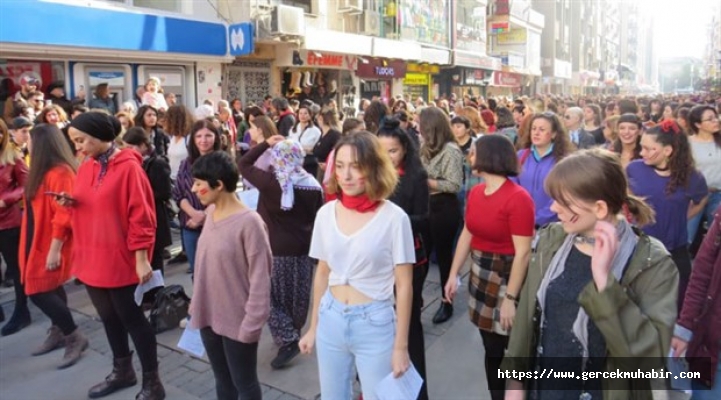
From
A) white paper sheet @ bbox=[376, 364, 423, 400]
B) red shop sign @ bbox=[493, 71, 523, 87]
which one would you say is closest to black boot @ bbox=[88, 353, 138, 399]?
white paper sheet @ bbox=[376, 364, 423, 400]

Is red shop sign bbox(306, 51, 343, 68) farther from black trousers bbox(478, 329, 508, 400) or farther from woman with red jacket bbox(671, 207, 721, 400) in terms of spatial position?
woman with red jacket bbox(671, 207, 721, 400)

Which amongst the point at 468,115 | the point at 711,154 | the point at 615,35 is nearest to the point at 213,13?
the point at 468,115

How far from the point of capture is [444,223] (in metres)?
5.11

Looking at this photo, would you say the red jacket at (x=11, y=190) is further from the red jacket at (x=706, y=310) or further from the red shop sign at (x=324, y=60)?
the red shop sign at (x=324, y=60)

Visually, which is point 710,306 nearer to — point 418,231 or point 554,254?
point 554,254

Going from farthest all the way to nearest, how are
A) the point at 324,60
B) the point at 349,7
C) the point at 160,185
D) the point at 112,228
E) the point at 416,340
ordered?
the point at 349,7
the point at 324,60
the point at 160,185
the point at 112,228
the point at 416,340

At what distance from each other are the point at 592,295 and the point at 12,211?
497cm

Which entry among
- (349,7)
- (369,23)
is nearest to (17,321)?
(349,7)

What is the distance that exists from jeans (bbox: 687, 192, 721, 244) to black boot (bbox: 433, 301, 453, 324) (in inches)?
85.3

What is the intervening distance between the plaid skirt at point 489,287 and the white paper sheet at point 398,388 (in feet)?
2.63

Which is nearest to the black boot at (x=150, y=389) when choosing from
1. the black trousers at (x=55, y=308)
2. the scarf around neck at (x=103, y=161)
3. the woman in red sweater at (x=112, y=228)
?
the woman in red sweater at (x=112, y=228)

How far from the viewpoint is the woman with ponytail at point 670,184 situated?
3898mm

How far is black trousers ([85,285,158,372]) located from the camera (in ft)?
11.8

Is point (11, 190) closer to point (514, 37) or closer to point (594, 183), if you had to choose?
point (594, 183)
